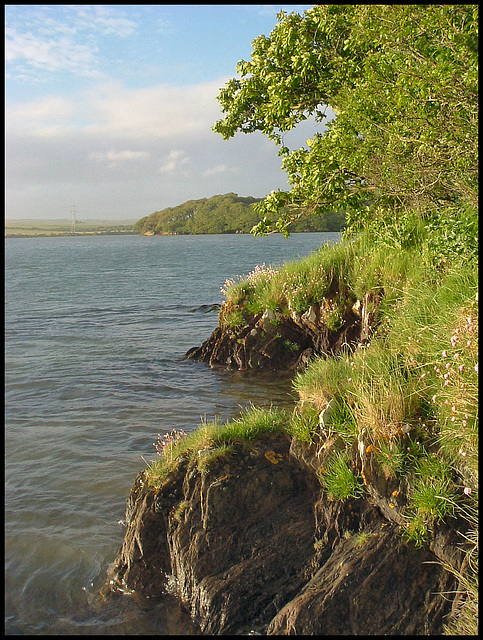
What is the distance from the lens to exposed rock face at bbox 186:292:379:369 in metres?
12.0

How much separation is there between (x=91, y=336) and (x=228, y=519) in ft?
48.9

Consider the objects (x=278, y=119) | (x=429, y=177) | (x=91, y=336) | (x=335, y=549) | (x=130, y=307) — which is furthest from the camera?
(x=130, y=307)

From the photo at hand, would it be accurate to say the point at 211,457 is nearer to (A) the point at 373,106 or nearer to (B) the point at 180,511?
(B) the point at 180,511

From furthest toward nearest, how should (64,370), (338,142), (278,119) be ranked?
1. (64,370)
2. (278,119)
3. (338,142)

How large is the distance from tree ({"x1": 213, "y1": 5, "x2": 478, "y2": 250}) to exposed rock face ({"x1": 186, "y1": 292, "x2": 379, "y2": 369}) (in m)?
2.01

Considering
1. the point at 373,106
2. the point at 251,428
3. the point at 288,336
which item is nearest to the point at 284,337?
the point at 288,336

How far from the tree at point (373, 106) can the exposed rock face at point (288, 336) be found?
2010 mm

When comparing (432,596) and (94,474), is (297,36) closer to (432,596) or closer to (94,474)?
(94,474)

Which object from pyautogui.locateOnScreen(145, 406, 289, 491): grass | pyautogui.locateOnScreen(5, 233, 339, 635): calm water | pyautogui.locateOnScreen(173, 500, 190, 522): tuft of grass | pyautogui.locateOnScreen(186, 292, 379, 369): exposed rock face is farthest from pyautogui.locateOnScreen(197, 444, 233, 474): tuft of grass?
pyautogui.locateOnScreen(186, 292, 379, 369): exposed rock face

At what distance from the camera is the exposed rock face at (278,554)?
188 inches

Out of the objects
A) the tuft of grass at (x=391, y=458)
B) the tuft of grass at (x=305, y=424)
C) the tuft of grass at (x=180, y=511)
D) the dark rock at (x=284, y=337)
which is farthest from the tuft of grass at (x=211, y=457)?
the dark rock at (x=284, y=337)

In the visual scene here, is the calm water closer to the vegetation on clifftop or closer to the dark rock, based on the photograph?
the dark rock

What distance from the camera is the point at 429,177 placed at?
8164 mm

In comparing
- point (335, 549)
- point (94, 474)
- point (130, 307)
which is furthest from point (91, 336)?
point (335, 549)
